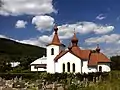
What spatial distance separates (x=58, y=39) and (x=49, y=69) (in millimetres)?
6657

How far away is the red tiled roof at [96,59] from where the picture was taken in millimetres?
61284

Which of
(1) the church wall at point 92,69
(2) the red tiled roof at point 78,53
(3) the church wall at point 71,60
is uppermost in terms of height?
(2) the red tiled roof at point 78,53

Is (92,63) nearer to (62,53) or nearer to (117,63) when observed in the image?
(62,53)

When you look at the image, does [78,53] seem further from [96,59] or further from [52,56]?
[52,56]

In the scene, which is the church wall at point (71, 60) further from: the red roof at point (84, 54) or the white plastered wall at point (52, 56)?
the white plastered wall at point (52, 56)

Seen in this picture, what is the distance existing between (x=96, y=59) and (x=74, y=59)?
4699 millimetres

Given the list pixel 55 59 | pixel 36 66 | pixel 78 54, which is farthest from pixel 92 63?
pixel 36 66

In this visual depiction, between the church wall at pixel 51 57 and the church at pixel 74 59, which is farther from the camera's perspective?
the church wall at pixel 51 57

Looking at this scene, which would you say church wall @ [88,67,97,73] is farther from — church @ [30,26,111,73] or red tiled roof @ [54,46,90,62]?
red tiled roof @ [54,46,90,62]

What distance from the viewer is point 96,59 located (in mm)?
62031

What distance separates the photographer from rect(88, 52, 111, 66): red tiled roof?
201 ft

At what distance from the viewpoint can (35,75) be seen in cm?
5594

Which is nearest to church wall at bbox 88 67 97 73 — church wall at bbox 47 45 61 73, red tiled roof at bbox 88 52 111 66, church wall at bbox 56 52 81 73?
red tiled roof at bbox 88 52 111 66

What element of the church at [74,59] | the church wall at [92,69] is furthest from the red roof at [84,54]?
the church wall at [92,69]
